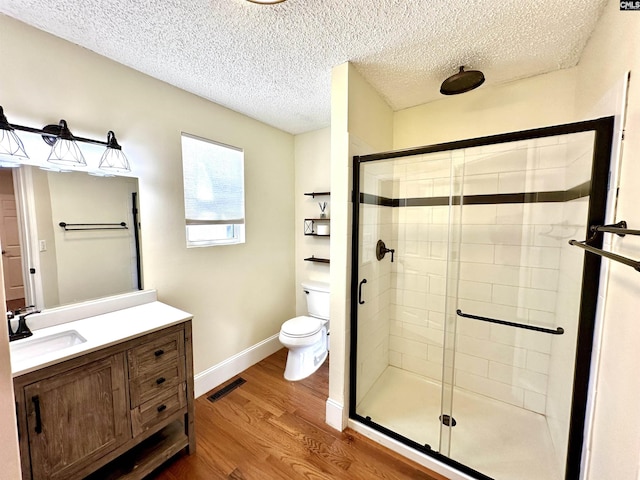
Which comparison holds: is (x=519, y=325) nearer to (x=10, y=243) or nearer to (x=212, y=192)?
(x=212, y=192)

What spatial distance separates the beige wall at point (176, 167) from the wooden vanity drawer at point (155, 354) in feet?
1.70

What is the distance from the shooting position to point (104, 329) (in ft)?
4.52

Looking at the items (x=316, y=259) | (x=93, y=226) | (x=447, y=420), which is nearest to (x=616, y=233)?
(x=447, y=420)

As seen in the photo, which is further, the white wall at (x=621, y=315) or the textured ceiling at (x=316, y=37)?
the textured ceiling at (x=316, y=37)

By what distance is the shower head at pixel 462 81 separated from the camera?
1.64 m

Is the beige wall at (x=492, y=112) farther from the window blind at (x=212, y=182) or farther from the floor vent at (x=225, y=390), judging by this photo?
the floor vent at (x=225, y=390)

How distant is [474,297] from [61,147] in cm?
287

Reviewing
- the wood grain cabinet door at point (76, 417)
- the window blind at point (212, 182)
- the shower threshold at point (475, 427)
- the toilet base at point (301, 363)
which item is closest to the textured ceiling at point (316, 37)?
the window blind at point (212, 182)

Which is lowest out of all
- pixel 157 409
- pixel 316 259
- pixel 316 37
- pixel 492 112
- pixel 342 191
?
pixel 157 409

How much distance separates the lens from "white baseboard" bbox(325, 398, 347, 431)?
5.80 feet

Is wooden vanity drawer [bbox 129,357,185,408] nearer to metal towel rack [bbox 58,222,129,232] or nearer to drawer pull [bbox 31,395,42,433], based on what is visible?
drawer pull [bbox 31,395,42,433]

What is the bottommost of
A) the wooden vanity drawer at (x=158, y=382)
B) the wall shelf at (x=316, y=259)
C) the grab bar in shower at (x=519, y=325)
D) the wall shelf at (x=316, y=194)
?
the wooden vanity drawer at (x=158, y=382)

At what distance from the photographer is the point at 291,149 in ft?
9.57

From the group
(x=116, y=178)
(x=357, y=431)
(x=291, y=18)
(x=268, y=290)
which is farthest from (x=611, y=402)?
(x=116, y=178)
